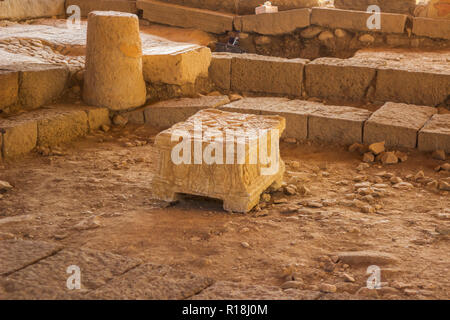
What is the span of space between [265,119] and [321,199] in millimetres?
934

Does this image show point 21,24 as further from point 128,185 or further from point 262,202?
point 262,202

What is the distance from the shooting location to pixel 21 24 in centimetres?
1078

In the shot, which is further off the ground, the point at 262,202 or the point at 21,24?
the point at 21,24

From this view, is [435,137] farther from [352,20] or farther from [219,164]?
[352,20]

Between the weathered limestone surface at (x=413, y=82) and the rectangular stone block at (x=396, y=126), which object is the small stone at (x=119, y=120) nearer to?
the rectangular stone block at (x=396, y=126)

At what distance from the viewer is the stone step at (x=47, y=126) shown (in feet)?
20.7

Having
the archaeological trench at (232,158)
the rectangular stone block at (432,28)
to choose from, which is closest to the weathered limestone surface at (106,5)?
the archaeological trench at (232,158)

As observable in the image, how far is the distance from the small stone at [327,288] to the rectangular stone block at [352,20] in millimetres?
7662

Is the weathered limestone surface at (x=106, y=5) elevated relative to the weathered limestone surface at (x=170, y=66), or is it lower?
elevated

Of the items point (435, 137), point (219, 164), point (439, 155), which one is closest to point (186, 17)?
point (435, 137)

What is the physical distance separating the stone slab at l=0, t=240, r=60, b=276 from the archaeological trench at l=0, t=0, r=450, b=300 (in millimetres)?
13

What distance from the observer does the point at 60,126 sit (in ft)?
22.6

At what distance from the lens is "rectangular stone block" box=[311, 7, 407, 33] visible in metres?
10.1

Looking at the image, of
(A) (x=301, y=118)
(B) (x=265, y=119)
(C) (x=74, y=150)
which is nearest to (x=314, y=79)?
(A) (x=301, y=118)
